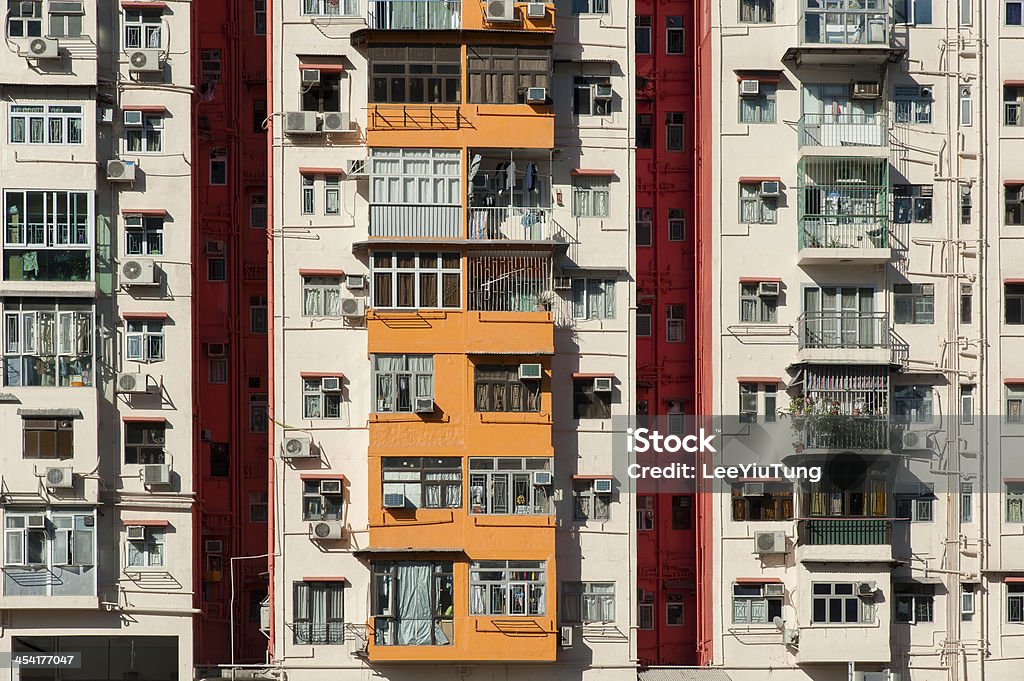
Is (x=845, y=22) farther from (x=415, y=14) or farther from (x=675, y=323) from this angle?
(x=415, y=14)

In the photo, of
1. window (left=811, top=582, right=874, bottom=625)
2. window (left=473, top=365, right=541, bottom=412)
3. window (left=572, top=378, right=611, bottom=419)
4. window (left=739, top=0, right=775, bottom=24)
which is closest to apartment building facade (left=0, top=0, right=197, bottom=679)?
window (left=473, top=365, right=541, bottom=412)

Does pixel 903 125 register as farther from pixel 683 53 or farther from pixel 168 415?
pixel 168 415

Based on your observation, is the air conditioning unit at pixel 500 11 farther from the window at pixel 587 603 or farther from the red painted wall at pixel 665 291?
the window at pixel 587 603

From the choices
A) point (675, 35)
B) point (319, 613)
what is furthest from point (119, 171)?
point (675, 35)

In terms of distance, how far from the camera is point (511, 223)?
35.3 metres

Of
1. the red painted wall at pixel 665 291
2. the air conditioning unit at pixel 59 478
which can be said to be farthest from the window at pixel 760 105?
the air conditioning unit at pixel 59 478

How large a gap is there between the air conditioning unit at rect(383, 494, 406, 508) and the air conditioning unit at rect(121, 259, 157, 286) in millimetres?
6666

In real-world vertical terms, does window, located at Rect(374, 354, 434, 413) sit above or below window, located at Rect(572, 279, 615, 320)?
below

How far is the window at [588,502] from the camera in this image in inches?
1394

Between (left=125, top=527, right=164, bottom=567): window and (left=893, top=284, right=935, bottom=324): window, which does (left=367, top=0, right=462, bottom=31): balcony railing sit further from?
(left=125, top=527, right=164, bottom=567): window

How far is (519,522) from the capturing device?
34469mm

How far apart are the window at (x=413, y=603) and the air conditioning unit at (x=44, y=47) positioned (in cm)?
1250

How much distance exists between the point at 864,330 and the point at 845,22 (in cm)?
655

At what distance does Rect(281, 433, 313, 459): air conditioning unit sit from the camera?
114ft
